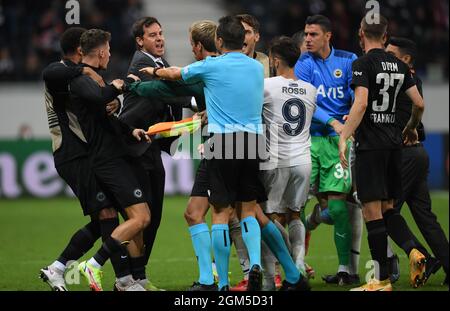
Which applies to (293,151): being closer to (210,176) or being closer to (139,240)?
(210,176)

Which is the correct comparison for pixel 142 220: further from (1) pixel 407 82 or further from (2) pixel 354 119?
(1) pixel 407 82

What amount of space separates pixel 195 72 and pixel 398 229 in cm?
247

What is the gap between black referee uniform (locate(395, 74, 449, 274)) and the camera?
952cm

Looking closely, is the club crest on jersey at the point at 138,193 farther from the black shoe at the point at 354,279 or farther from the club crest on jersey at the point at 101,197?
the black shoe at the point at 354,279

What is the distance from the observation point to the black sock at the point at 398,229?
8.93 m

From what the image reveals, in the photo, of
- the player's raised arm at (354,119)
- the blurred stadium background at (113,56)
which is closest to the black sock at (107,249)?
the player's raised arm at (354,119)

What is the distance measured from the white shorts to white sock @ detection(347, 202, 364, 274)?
0.91 m

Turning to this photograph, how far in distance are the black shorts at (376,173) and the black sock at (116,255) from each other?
7.34ft

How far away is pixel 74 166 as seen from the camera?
8891 millimetres

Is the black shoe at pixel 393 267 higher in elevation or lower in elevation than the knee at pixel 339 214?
lower

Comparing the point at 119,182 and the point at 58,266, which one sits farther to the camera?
the point at 58,266

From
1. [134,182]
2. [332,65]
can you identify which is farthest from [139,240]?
[332,65]

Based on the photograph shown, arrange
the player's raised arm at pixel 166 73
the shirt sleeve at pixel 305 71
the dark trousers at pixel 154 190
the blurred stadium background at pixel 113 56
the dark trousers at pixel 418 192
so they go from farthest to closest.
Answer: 1. the blurred stadium background at pixel 113 56
2. the shirt sleeve at pixel 305 71
3. the dark trousers at pixel 418 192
4. the dark trousers at pixel 154 190
5. the player's raised arm at pixel 166 73

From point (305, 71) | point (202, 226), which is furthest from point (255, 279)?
point (305, 71)
